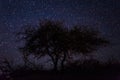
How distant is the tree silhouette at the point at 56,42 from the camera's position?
98.2ft

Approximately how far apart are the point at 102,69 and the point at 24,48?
6209mm

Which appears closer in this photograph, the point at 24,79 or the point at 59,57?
the point at 24,79

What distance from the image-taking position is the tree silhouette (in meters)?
29.9

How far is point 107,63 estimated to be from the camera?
29766mm

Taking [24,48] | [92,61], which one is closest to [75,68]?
[92,61]

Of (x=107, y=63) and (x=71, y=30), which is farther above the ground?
(x=71, y=30)

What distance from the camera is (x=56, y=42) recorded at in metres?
30.3

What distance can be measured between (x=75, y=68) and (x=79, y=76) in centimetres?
179

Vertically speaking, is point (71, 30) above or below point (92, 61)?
above

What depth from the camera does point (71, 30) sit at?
31062mm

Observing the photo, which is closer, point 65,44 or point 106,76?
point 106,76

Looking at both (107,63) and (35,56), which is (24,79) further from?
(107,63)

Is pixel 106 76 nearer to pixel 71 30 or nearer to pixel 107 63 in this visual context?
pixel 107 63

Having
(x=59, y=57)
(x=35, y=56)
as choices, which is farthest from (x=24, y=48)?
(x=59, y=57)
